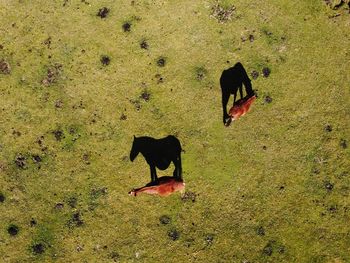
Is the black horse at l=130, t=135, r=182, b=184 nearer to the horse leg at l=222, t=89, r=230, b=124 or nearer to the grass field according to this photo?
the grass field

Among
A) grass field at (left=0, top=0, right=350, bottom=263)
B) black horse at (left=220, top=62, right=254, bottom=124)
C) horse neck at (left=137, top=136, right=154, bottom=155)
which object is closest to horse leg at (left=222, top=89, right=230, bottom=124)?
black horse at (left=220, top=62, right=254, bottom=124)

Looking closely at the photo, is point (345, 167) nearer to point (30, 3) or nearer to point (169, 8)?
point (169, 8)

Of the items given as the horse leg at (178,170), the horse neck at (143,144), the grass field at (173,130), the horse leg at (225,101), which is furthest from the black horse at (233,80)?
the horse neck at (143,144)

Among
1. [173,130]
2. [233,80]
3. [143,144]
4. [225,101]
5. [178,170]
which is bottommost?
[178,170]

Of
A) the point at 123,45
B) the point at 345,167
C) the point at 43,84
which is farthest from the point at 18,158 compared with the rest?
the point at 345,167

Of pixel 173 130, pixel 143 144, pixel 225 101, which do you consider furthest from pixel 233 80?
pixel 143 144

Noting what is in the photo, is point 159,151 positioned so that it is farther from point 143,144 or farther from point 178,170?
point 178,170

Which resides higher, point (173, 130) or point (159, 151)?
point (173, 130)

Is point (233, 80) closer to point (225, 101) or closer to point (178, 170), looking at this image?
point (225, 101)
